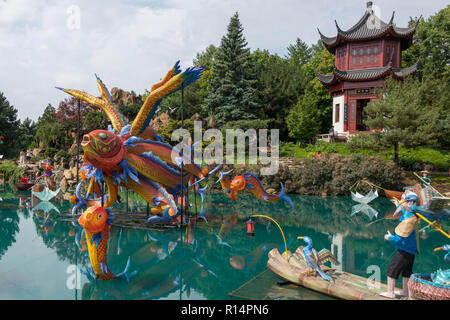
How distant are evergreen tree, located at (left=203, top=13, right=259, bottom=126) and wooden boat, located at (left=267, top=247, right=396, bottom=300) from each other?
18.2 m

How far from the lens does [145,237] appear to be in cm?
821

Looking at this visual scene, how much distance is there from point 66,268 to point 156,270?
4.95ft

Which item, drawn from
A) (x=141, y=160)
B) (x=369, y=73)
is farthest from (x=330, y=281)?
(x=369, y=73)

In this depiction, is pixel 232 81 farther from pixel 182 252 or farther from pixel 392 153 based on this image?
pixel 182 252

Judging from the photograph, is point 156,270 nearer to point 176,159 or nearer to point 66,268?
point 66,268

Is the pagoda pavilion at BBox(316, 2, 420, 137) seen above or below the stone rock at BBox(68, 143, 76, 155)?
above

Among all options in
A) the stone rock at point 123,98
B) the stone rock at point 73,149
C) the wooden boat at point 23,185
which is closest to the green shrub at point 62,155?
the stone rock at point 73,149

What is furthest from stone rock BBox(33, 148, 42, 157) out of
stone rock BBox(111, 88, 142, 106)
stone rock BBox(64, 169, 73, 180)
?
stone rock BBox(64, 169, 73, 180)

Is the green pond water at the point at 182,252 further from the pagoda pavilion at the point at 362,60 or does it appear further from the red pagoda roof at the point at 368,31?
the red pagoda roof at the point at 368,31

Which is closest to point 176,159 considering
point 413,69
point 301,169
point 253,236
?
point 253,236

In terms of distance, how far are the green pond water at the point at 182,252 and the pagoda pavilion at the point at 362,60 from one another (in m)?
12.7

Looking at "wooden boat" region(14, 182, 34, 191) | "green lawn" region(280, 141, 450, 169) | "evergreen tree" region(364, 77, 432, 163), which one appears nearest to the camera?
"evergreen tree" region(364, 77, 432, 163)

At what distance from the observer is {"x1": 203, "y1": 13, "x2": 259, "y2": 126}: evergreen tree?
23172mm

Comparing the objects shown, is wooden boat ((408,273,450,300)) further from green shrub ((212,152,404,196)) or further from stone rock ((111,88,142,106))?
stone rock ((111,88,142,106))
